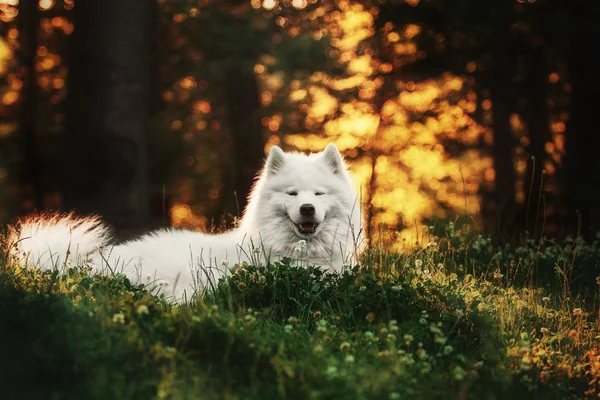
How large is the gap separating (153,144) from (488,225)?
7.87 m

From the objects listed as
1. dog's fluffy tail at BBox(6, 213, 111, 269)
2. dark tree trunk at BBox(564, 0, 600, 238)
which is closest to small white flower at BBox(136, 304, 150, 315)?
dog's fluffy tail at BBox(6, 213, 111, 269)

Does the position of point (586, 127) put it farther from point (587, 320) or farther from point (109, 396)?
point (109, 396)

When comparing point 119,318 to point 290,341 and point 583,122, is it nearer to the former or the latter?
point 290,341

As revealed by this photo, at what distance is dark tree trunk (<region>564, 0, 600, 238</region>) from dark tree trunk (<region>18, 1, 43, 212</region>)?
10.2 m

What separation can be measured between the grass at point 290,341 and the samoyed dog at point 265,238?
41 cm

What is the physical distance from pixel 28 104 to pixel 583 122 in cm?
1140

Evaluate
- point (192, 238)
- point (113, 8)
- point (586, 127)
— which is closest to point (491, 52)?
point (586, 127)

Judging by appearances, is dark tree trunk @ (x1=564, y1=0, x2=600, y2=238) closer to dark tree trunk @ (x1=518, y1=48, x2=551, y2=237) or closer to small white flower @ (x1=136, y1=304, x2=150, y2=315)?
dark tree trunk @ (x1=518, y1=48, x2=551, y2=237)

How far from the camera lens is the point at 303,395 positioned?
2.97 m

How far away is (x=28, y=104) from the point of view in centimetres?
1374

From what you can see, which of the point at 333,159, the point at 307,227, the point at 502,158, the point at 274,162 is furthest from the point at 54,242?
the point at 502,158

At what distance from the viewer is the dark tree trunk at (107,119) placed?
847 cm

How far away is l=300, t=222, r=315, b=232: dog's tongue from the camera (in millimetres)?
5191

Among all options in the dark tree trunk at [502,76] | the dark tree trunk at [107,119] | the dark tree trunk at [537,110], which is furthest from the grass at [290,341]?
the dark tree trunk at [537,110]
